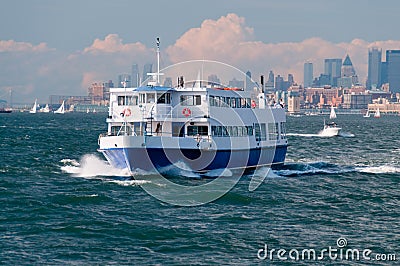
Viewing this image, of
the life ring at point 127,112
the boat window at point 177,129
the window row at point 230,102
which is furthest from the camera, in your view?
the window row at point 230,102

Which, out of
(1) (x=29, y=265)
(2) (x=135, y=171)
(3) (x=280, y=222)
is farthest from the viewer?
(2) (x=135, y=171)

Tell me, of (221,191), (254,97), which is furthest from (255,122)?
(221,191)

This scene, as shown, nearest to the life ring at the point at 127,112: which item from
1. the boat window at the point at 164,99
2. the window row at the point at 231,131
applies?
the boat window at the point at 164,99

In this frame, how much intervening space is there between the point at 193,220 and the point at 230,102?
20.0m

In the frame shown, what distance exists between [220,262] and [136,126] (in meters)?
22.7

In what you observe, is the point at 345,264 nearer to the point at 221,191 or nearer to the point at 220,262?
the point at 220,262

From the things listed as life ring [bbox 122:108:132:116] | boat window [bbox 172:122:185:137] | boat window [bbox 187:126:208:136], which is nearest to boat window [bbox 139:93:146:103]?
life ring [bbox 122:108:132:116]

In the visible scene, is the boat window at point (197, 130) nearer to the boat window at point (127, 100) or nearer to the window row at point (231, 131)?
the window row at point (231, 131)

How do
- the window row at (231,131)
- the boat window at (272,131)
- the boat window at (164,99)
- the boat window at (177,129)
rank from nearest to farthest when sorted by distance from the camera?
1. the boat window at (177,129)
2. the boat window at (164,99)
3. the window row at (231,131)
4. the boat window at (272,131)

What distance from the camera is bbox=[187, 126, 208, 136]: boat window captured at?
51719mm

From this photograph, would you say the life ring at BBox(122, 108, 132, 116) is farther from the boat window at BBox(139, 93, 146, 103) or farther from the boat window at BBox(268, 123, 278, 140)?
the boat window at BBox(268, 123, 278, 140)

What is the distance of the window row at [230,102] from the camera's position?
5353 centimetres

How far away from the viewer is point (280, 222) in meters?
37.2

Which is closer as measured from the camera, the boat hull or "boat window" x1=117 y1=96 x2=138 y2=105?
the boat hull
